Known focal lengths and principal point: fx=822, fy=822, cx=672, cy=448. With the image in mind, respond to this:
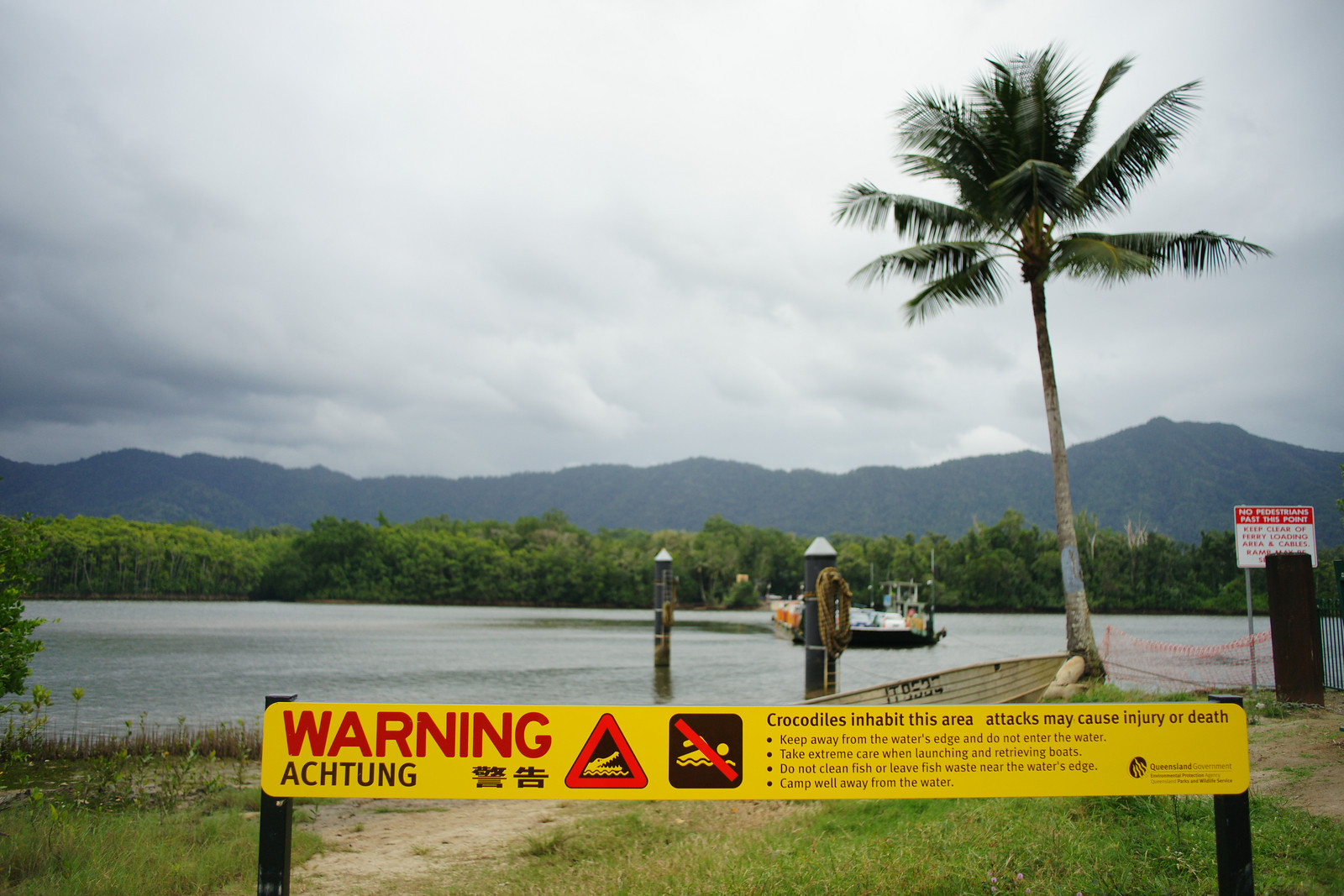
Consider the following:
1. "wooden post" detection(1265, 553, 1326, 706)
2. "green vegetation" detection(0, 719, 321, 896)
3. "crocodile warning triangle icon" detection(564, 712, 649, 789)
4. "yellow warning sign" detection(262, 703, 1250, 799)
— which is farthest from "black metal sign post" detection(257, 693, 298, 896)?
"wooden post" detection(1265, 553, 1326, 706)

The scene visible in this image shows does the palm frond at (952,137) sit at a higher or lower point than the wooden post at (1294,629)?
higher

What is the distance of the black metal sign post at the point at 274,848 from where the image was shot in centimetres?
375

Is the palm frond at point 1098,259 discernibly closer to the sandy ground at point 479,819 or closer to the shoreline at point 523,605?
the sandy ground at point 479,819

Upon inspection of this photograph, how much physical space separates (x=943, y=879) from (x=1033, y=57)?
12.9 m

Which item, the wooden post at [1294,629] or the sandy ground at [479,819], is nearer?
the sandy ground at [479,819]

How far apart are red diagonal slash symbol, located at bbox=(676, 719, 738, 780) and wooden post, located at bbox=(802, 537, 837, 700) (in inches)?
361

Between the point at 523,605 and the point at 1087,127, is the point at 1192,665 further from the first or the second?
the point at 523,605

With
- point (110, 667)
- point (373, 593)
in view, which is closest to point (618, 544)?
point (373, 593)

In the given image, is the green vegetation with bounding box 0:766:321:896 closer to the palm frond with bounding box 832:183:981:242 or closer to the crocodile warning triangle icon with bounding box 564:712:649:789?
the crocodile warning triangle icon with bounding box 564:712:649:789

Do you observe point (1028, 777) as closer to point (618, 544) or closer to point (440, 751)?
point (440, 751)

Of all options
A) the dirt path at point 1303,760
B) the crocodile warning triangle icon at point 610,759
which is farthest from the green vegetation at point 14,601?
the dirt path at point 1303,760

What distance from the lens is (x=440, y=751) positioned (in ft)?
12.8

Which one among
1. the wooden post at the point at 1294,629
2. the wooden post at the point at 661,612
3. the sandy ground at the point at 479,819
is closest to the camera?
the sandy ground at the point at 479,819

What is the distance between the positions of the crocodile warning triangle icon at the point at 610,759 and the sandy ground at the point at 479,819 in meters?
2.96
